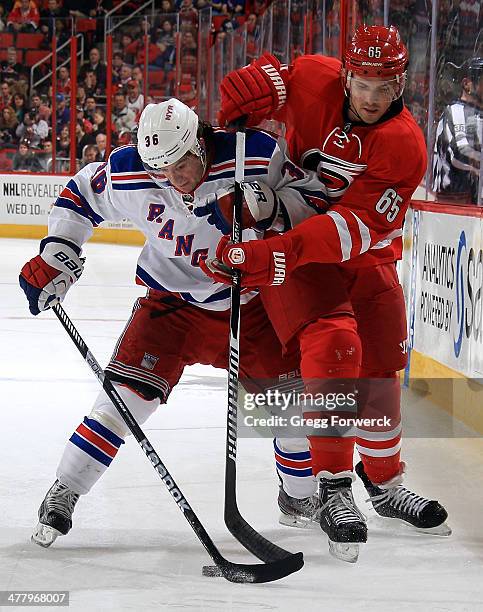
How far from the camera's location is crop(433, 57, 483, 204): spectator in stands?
360cm

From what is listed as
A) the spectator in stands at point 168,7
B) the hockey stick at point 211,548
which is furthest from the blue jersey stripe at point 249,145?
the spectator in stands at point 168,7

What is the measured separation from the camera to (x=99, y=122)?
10.7 metres

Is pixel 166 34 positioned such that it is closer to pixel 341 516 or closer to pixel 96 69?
pixel 96 69

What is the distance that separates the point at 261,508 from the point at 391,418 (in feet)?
1.30

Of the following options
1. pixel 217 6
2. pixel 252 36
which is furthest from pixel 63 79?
pixel 217 6

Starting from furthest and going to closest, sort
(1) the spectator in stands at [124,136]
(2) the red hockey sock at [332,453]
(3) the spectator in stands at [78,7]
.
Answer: (3) the spectator in stands at [78,7], (1) the spectator in stands at [124,136], (2) the red hockey sock at [332,453]

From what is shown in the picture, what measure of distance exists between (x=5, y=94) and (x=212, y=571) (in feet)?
31.3

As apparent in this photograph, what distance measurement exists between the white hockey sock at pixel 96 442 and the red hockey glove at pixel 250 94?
63cm

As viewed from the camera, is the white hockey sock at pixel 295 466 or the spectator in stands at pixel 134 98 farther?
the spectator in stands at pixel 134 98

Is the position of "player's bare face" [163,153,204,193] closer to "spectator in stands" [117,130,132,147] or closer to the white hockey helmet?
the white hockey helmet

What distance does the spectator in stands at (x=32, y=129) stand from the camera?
10.9m

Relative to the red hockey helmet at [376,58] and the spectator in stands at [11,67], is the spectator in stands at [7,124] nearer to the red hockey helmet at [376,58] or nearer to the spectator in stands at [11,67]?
the spectator in stands at [11,67]

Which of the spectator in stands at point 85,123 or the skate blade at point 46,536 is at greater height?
the skate blade at point 46,536

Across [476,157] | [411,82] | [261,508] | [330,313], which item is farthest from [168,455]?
[411,82]
